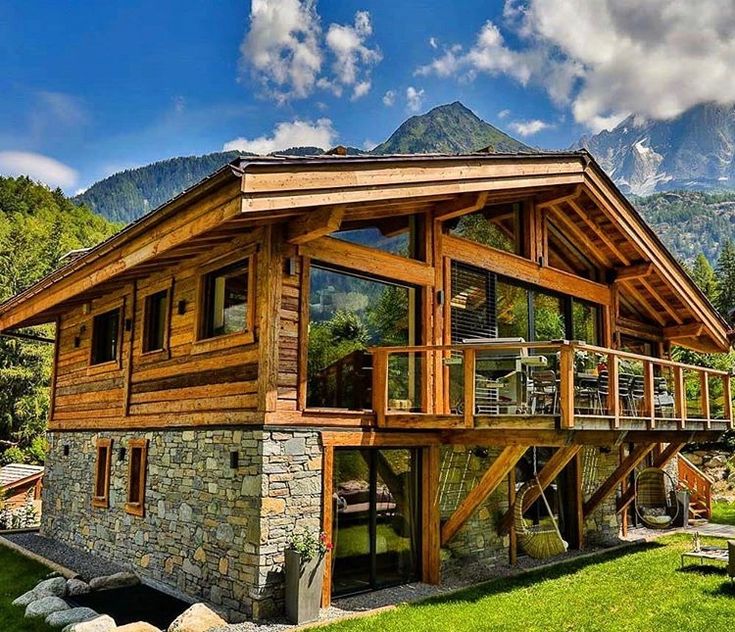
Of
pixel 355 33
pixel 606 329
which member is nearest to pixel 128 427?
pixel 606 329

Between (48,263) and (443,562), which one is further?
(48,263)

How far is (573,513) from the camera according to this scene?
12.8 m

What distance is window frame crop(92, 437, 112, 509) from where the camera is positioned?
11922mm

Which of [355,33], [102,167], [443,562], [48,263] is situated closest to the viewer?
[443,562]

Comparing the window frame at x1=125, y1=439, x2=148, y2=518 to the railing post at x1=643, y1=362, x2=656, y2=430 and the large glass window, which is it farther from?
the railing post at x1=643, y1=362, x2=656, y2=430

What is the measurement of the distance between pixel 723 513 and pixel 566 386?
42.5ft

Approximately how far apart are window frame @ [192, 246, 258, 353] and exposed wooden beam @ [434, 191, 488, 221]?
3283 mm

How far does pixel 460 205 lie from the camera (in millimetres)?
10344

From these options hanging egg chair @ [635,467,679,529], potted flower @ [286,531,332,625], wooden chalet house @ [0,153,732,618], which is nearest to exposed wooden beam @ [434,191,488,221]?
wooden chalet house @ [0,153,732,618]

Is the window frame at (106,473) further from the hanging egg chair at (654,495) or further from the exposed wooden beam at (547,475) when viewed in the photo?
the hanging egg chair at (654,495)

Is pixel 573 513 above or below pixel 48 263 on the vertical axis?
below

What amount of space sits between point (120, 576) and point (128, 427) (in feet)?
8.19

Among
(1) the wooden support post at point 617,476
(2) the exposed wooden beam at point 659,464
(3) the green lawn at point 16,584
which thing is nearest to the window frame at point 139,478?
(3) the green lawn at point 16,584

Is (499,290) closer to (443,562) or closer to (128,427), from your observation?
(443,562)
